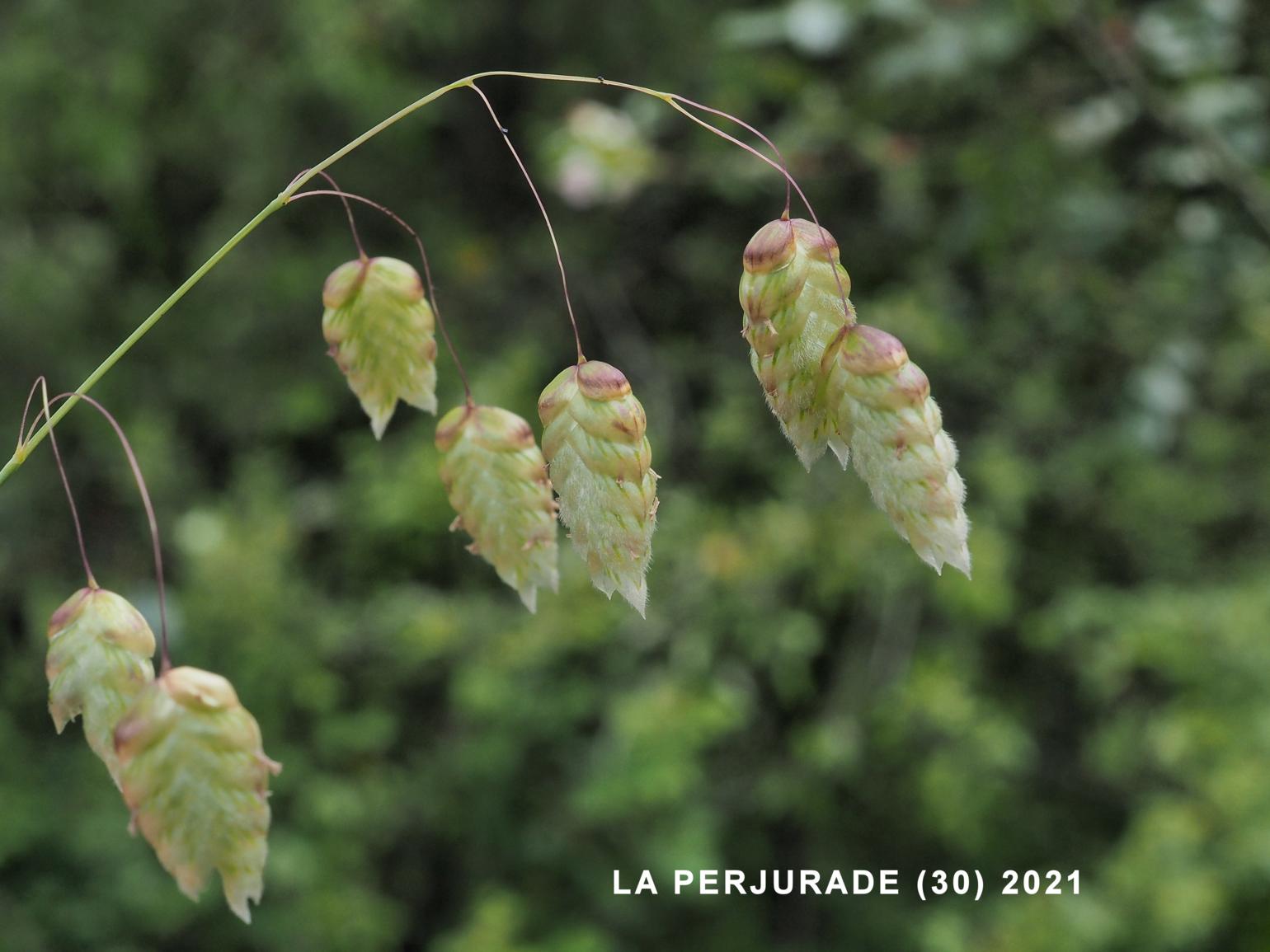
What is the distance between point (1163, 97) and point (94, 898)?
2034 mm

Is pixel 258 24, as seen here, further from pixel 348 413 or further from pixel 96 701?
pixel 96 701

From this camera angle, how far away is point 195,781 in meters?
0.64

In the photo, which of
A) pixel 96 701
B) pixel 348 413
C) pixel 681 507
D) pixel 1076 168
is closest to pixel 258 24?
pixel 348 413

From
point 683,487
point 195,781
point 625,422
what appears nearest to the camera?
point 195,781

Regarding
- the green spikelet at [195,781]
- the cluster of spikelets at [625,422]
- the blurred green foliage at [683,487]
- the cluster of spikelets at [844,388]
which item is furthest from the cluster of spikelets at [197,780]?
the blurred green foliage at [683,487]

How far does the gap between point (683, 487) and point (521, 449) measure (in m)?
1.83

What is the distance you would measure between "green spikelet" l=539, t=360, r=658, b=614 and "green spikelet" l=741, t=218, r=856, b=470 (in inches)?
3.2

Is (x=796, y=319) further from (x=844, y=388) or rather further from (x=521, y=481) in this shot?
(x=521, y=481)

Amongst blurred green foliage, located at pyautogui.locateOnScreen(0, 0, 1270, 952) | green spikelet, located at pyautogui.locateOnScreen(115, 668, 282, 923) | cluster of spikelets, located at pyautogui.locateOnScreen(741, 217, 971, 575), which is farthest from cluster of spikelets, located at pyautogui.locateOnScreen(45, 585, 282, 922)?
blurred green foliage, located at pyautogui.locateOnScreen(0, 0, 1270, 952)

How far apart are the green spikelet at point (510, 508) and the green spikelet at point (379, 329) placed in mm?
44

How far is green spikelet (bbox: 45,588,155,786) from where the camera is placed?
29.0 inches

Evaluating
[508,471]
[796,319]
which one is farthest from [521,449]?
[796,319]

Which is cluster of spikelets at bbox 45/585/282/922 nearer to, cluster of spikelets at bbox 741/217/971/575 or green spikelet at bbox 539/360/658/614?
green spikelet at bbox 539/360/658/614

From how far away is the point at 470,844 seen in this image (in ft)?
7.72
